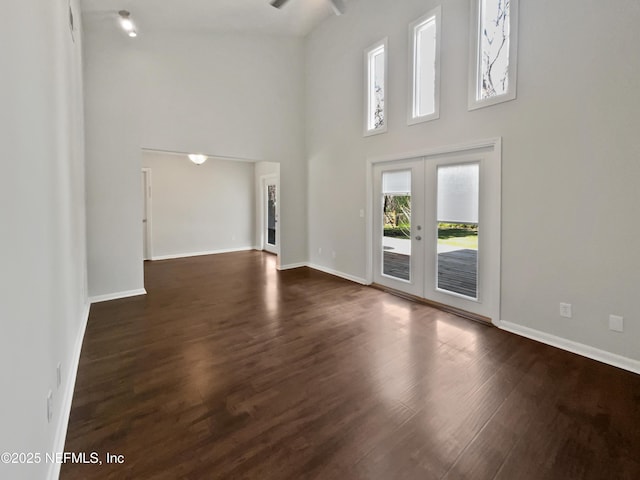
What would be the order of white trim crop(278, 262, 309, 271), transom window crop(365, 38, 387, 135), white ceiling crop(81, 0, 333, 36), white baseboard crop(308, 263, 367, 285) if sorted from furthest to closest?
1. white trim crop(278, 262, 309, 271)
2. white baseboard crop(308, 263, 367, 285)
3. transom window crop(365, 38, 387, 135)
4. white ceiling crop(81, 0, 333, 36)

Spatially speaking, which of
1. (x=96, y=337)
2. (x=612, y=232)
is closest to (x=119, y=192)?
(x=96, y=337)

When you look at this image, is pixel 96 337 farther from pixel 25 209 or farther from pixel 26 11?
pixel 26 11

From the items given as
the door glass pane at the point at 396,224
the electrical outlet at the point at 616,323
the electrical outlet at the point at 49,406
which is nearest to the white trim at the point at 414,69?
the door glass pane at the point at 396,224

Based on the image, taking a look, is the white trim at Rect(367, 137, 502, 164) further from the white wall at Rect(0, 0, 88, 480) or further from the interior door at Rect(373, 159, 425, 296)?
the white wall at Rect(0, 0, 88, 480)

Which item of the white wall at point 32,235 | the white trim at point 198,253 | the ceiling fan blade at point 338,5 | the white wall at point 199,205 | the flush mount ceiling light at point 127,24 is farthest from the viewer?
the white trim at point 198,253

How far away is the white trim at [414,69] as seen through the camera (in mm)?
3830

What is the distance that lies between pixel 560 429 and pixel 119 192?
548cm

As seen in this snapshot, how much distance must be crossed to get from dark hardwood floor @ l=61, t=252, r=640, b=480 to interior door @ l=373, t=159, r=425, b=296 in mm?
919

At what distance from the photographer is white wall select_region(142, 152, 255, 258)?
725cm

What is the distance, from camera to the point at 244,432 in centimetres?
183

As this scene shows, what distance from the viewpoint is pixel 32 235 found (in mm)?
1364

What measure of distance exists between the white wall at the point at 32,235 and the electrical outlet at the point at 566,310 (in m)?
3.93

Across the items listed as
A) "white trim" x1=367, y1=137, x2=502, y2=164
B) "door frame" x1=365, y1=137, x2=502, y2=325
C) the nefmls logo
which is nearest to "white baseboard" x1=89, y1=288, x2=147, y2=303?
the nefmls logo

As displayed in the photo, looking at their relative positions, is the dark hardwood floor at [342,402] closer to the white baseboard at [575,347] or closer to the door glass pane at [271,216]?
the white baseboard at [575,347]
